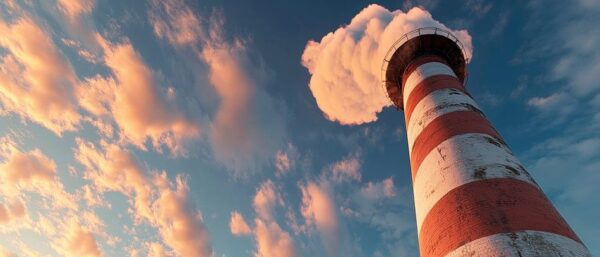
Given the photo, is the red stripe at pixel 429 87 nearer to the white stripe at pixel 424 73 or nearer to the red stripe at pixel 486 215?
the white stripe at pixel 424 73

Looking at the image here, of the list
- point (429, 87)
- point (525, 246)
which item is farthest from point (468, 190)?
point (429, 87)

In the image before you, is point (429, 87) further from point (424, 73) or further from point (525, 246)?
point (525, 246)

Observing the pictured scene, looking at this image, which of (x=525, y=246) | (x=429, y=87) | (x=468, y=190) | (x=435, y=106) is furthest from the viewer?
(x=429, y=87)

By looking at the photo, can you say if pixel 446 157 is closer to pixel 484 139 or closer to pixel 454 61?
pixel 484 139

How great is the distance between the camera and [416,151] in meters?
8.49

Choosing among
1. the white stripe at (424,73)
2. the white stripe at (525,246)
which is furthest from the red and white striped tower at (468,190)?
the white stripe at (424,73)

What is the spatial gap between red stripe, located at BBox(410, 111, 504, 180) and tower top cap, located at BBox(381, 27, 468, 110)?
4965 mm

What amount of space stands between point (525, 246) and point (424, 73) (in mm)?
6733

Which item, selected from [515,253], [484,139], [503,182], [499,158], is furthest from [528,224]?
[484,139]

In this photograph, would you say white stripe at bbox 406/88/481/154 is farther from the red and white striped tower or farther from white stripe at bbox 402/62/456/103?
white stripe at bbox 402/62/456/103

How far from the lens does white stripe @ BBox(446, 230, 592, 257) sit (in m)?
4.85

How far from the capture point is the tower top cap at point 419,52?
12.7m

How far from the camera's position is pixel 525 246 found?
490 centimetres

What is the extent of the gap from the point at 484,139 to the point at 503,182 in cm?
138
